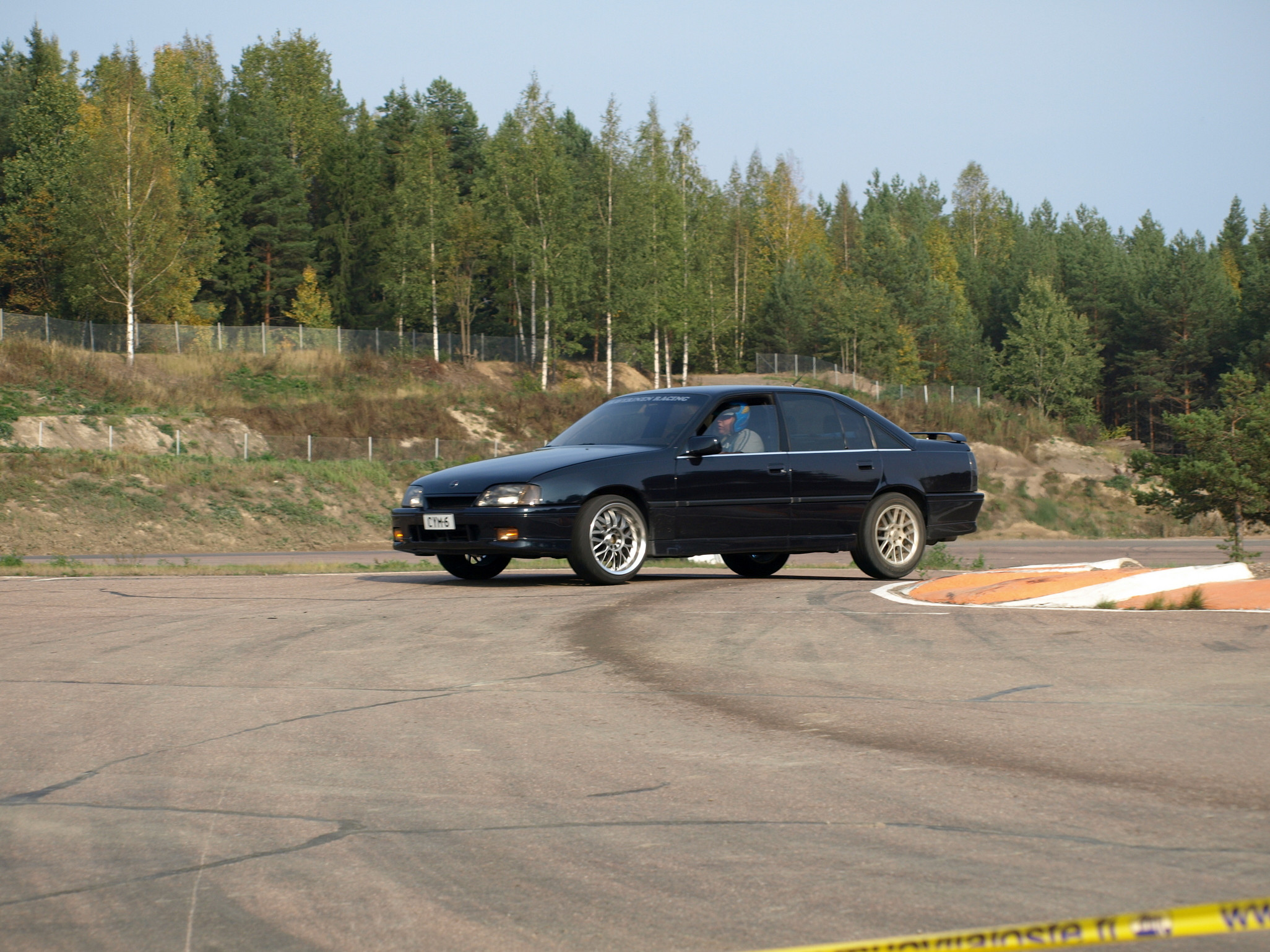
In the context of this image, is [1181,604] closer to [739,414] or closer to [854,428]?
[854,428]

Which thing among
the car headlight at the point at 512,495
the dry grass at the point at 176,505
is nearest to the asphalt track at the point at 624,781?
the car headlight at the point at 512,495

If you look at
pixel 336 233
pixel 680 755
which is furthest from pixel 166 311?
pixel 680 755

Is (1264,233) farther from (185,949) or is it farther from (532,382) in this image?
(185,949)

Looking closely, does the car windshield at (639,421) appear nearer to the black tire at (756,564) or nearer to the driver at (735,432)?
the driver at (735,432)

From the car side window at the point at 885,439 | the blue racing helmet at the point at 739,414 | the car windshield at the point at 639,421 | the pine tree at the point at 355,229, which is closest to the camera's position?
the car windshield at the point at 639,421

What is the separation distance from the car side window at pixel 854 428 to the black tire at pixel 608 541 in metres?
2.31

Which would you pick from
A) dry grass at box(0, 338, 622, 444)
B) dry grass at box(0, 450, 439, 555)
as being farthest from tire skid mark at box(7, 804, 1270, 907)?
dry grass at box(0, 338, 622, 444)

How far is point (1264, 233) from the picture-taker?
11706 cm

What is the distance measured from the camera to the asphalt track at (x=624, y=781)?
3.13 metres

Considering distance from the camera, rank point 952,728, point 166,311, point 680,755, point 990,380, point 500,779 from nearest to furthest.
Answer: point 500,779 < point 680,755 < point 952,728 < point 166,311 < point 990,380

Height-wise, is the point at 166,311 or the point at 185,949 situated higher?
the point at 166,311

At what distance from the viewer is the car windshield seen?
1145cm

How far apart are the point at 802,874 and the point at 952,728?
1942 mm

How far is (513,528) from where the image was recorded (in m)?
10.5
